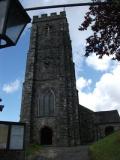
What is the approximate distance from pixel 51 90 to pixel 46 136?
6.45m

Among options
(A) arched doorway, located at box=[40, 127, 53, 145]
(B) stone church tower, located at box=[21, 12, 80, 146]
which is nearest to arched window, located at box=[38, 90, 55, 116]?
(B) stone church tower, located at box=[21, 12, 80, 146]

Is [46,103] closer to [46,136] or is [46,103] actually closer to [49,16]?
[46,136]

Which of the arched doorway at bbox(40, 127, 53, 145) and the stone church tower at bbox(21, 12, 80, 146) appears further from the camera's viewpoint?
the arched doorway at bbox(40, 127, 53, 145)

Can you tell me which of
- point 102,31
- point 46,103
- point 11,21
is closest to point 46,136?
point 46,103

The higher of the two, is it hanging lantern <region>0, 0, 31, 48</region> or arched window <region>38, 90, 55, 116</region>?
arched window <region>38, 90, 55, 116</region>

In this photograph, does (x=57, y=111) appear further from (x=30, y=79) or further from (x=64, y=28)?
(x=64, y=28)

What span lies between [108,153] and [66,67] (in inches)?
897

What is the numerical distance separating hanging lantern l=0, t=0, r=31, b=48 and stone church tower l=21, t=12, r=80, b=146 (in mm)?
31197

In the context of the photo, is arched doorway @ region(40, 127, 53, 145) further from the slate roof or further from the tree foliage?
the tree foliage

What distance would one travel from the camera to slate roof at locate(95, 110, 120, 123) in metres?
50.7

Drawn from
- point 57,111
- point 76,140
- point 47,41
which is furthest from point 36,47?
point 76,140

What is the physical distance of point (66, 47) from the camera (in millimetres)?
41688

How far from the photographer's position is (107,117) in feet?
171

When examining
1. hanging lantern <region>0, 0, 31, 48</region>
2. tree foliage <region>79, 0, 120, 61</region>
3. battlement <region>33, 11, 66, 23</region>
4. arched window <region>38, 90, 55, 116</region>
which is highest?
battlement <region>33, 11, 66, 23</region>
